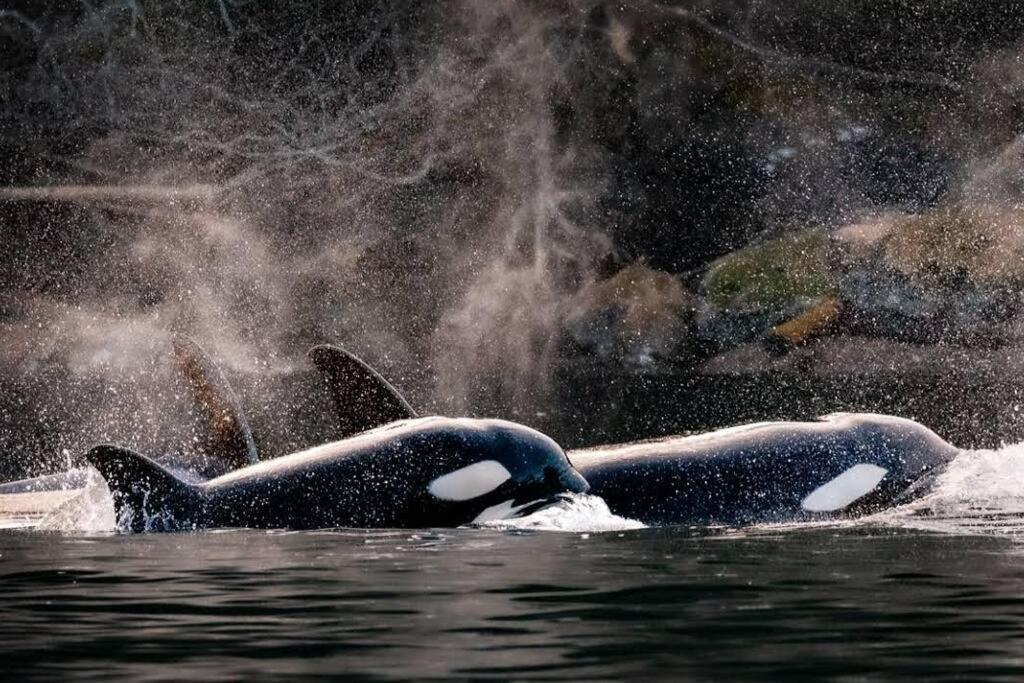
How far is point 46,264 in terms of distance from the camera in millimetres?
34062

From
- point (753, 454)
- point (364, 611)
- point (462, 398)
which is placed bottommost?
point (462, 398)

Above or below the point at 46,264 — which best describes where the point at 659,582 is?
above

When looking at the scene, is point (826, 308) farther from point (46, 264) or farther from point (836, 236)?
point (46, 264)

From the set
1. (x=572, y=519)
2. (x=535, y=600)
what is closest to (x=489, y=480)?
(x=572, y=519)

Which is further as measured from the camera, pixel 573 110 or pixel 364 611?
pixel 573 110

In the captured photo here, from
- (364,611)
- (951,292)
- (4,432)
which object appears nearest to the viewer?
(364,611)

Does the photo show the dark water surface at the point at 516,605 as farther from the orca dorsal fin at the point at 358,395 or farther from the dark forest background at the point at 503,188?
the dark forest background at the point at 503,188

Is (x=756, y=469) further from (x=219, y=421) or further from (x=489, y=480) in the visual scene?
(x=219, y=421)

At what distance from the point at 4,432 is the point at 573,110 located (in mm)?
16278

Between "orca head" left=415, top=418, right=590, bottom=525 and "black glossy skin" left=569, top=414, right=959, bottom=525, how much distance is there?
0.54m

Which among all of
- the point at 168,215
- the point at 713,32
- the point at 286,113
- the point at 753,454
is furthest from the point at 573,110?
the point at 753,454

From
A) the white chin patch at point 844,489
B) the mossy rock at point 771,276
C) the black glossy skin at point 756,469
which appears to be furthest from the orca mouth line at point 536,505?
Answer: the mossy rock at point 771,276

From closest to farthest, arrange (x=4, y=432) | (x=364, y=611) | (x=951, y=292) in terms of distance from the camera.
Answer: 1. (x=364, y=611)
2. (x=4, y=432)
3. (x=951, y=292)

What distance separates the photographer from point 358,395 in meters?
10.8
